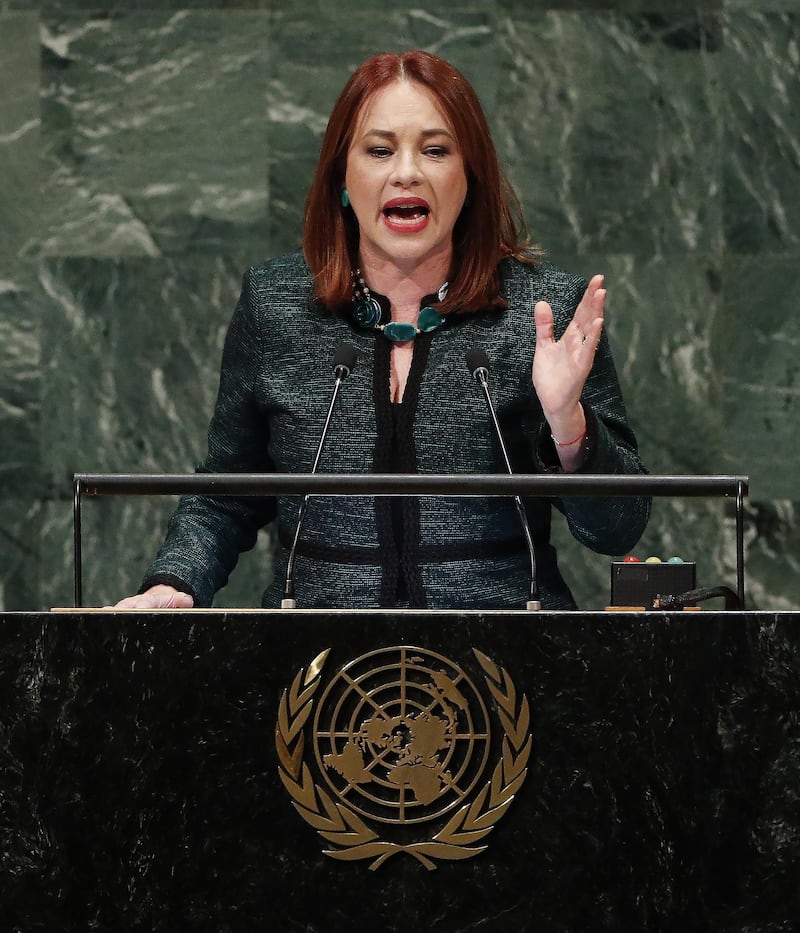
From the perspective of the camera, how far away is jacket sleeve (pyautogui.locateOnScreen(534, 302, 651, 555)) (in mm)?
2363

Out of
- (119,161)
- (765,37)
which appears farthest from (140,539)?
(765,37)

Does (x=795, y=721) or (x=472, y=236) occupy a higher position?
(x=472, y=236)

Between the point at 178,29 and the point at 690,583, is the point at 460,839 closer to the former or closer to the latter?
the point at 690,583

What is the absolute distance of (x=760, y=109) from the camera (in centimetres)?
426

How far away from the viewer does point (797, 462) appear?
4301 millimetres

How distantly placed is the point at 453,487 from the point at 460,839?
1.44 feet

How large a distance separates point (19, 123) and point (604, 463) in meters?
2.50

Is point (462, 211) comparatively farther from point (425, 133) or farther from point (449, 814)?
point (449, 814)

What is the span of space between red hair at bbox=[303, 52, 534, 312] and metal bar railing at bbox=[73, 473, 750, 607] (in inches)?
30.4

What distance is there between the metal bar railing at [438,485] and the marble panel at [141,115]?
2345 millimetres

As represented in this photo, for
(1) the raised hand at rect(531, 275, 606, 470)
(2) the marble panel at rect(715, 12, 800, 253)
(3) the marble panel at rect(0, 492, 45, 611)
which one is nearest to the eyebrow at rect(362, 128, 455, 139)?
(1) the raised hand at rect(531, 275, 606, 470)

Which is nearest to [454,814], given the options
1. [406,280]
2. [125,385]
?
[406,280]

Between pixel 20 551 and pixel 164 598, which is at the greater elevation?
pixel 164 598

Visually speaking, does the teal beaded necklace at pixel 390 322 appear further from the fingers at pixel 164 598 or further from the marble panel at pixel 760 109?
the marble panel at pixel 760 109
